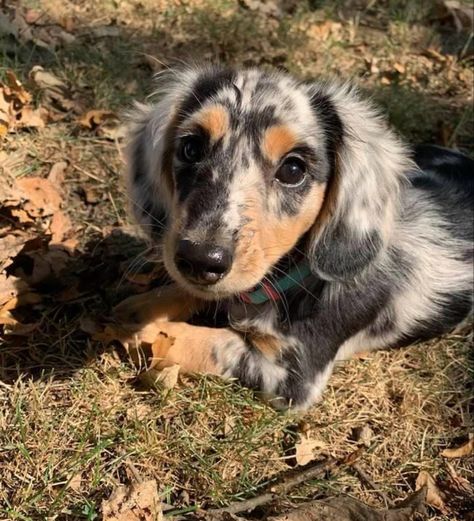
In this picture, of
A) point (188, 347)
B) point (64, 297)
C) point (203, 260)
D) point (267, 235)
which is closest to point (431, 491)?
point (188, 347)

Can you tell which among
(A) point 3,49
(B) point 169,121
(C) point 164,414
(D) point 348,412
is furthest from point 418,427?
(A) point 3,49

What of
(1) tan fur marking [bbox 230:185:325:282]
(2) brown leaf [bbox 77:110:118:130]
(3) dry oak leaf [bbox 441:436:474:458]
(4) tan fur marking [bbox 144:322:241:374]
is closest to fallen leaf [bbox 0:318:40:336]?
(4) tan fur marking [bbox 144:322:241:374]

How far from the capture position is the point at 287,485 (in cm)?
254

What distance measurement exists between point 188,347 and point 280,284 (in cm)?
49

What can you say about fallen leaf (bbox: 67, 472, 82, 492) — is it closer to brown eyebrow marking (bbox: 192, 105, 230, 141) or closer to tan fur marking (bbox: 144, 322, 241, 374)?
tan fur marking (bbox: 144, 322, 241, 374)

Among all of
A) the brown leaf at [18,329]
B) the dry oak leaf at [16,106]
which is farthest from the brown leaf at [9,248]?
the dry oak leaf at [16,106]

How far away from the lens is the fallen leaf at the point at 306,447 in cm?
271

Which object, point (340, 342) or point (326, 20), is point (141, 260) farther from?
point (326, 20)

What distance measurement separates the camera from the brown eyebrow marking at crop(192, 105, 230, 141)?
2.53m

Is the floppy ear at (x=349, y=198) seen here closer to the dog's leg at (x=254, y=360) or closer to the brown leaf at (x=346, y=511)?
the dog's leg at (x=254, y=360)

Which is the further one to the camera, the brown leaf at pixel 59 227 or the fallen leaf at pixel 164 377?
the brown leaf at pixel 59 227

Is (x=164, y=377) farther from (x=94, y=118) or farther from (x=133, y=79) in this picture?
(x=133, y=79)

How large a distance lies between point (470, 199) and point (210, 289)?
5.70ft

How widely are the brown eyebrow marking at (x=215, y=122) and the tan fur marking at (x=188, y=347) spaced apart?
0.89 metres
